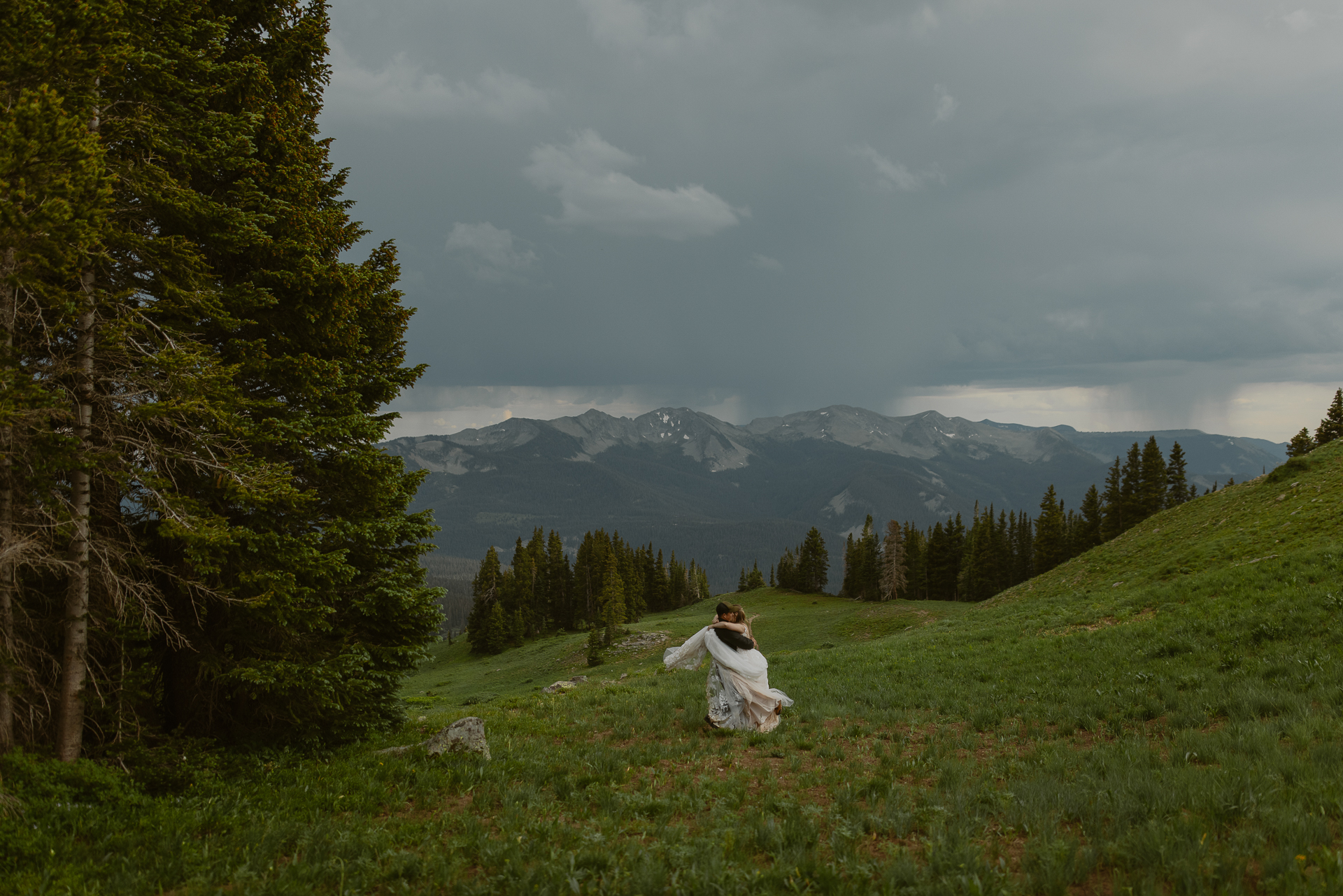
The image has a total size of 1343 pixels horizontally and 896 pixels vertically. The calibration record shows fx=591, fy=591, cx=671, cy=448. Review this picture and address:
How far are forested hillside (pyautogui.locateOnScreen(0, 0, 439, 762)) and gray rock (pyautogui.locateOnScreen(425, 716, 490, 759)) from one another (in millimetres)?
1469

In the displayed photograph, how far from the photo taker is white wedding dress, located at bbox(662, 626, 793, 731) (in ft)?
37.0

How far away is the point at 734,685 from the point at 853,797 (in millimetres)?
4281

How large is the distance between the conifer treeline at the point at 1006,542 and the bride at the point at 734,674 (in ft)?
218

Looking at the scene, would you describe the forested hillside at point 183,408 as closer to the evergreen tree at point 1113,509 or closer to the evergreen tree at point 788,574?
the evergreen tree at point 1113,509

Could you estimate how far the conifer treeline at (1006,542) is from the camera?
66188mm

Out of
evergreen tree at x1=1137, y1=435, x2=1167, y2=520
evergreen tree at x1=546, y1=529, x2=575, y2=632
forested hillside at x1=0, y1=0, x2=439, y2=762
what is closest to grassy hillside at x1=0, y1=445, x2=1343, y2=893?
forested hillside at x1=0, y1=0, x2=439, y2=762

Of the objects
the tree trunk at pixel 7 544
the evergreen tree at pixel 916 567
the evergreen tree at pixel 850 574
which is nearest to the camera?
the tree trunk at pixel 7 544

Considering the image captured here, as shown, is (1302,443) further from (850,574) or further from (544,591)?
(544,591)

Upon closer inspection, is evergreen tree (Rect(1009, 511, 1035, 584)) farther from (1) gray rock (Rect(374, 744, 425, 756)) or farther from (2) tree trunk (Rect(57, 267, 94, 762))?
(2) tree trunk (Rect(57, 267, 94, 762))

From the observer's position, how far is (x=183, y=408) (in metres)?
7.42

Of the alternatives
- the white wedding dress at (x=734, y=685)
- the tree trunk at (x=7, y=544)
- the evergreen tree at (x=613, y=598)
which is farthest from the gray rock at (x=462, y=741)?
the evergreen tree at (x=613, y=598)

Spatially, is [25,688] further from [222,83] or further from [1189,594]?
[1189,594]

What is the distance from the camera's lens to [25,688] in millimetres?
7398

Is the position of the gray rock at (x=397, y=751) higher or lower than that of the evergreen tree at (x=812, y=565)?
higher
